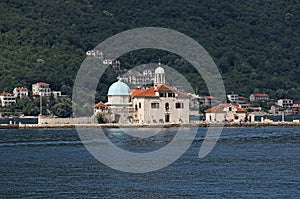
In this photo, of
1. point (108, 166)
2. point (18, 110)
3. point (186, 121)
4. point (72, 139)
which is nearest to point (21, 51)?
point (18, 110)

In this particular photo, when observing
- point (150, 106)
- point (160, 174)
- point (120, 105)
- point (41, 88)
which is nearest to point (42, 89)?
point (41, 88)

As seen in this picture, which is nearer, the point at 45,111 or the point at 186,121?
the point at 186,121

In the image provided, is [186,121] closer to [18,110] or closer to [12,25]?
[18,110]

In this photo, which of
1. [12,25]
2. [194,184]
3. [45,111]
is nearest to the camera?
[194,184]

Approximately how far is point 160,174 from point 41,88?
109 meters

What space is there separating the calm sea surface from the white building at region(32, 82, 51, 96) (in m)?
80.0

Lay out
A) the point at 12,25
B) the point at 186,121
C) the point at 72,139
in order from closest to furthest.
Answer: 1. the point at 72,139
2. the point at 186,121
3. the point at 12,25

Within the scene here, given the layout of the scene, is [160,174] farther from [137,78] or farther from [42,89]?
[137,78]

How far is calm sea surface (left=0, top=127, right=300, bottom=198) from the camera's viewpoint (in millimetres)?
47125

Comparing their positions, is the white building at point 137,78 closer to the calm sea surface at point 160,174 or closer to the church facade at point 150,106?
the church facade at point 150,106

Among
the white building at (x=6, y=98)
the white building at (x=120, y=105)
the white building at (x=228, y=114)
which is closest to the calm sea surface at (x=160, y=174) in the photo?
the white building at (x=120, y=105)

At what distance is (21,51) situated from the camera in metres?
179

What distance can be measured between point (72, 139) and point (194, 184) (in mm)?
37480

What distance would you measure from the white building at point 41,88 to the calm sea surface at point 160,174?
79981 mm
